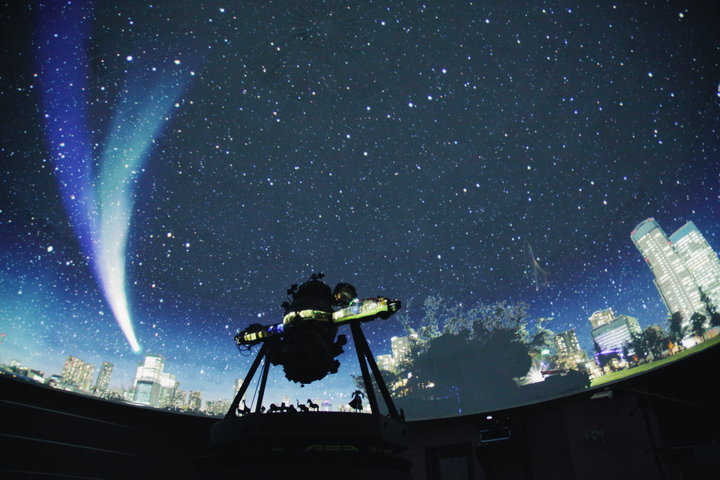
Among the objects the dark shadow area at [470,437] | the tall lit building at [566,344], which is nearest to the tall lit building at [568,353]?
the tall lit building at [566,344]

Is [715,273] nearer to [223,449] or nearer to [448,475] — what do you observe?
[448,475]

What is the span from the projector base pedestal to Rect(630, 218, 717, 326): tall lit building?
3727cm

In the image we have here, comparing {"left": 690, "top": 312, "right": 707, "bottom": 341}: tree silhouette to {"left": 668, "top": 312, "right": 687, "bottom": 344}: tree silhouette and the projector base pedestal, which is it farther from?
the projector base pedestal

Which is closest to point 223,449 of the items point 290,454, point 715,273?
point 290,454

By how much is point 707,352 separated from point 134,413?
61.5 feet

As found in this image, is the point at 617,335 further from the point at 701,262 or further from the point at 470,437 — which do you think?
the point at 470,437

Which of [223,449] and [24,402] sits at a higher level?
[24,402]

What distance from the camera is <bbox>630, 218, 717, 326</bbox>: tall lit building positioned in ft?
121

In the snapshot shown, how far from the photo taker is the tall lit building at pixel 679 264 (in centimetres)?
3691

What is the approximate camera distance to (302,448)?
7320 millimetres

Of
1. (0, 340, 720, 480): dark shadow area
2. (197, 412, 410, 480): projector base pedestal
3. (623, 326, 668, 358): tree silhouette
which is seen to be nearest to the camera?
(197, 412, 410, 480): projector base pedestal

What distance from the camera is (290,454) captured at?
23.1 feet

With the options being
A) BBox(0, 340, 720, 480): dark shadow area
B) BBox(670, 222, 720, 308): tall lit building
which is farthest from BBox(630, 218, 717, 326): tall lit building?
BBox(0, 340, 720, 480): dark shadow area

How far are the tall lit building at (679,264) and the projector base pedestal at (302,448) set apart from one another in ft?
122
